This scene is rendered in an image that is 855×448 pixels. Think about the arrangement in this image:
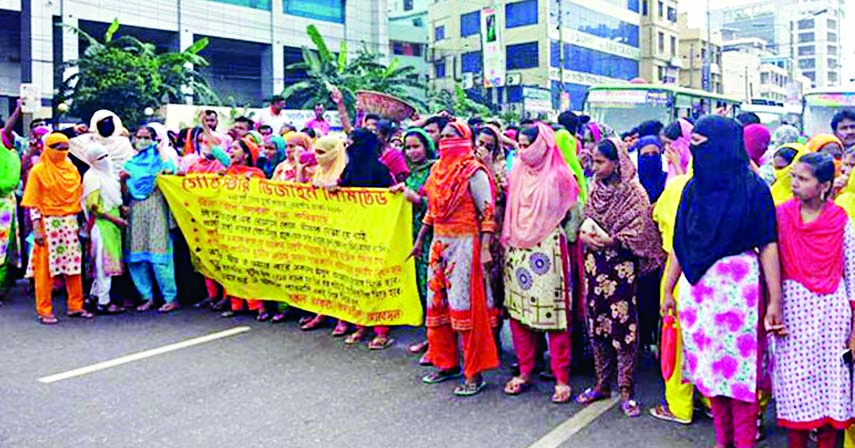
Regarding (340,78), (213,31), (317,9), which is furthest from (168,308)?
(317,9)

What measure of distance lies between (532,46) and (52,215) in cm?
4087

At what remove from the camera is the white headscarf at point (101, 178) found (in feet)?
21.9

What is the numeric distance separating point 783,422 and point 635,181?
1436mm

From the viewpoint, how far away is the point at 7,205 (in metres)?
7.21

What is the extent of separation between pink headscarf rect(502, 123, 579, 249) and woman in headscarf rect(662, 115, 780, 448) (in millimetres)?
933

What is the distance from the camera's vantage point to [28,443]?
3.92 metres

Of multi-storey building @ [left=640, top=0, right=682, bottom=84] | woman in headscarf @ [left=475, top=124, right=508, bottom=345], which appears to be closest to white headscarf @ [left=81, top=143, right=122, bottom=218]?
woman in headscarf @ [left=475, top=124, right=508, bottom=345]

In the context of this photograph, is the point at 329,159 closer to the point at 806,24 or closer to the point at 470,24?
the point at 470,24

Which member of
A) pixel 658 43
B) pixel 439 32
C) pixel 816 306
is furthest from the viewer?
pixel 658 43

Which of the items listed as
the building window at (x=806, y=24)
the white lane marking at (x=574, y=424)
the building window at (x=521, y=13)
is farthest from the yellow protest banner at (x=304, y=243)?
the building window at (x=806, y=24)

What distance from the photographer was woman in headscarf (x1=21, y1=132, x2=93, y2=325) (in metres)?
6.50

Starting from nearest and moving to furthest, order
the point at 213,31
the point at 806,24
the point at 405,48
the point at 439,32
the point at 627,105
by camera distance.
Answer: the point at 627,105
the point at 213,31
the point at 405,48
the point at 439,32
the point at 806,24

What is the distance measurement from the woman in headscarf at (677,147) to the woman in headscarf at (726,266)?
5.40 ft

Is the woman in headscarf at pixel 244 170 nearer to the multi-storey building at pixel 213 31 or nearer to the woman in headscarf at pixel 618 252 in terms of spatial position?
the woman in headscarf at pixel 618 252
